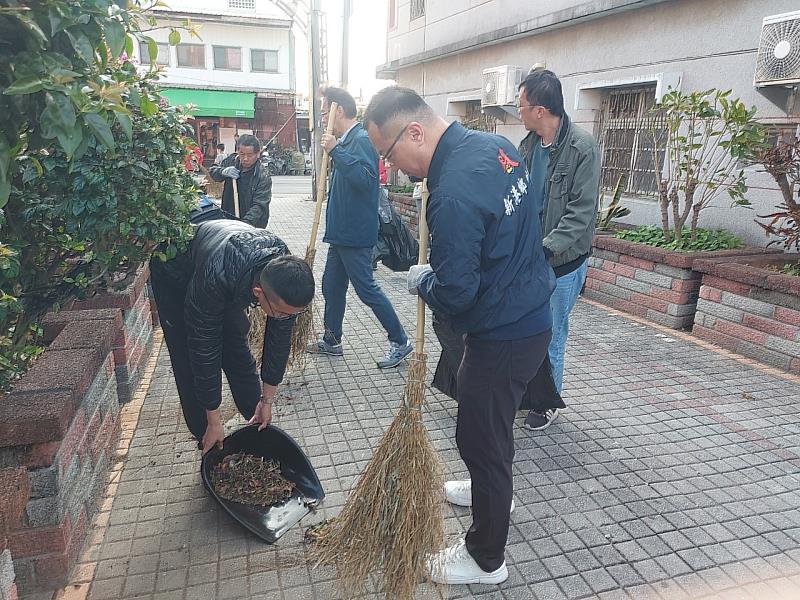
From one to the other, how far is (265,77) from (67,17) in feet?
105

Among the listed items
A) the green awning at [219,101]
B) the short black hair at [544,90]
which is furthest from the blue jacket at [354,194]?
the green awning at [219,101]

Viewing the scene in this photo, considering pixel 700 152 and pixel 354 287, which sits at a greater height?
pixel 700 152

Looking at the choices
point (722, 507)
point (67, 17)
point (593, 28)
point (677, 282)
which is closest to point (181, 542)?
point (67, 17)

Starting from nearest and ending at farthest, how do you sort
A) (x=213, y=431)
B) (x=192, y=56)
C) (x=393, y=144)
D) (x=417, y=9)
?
1. (x=393, y=144)
2. (x=213, y=431)
3. (x=417, y=9)
4. (x=192, y=56)

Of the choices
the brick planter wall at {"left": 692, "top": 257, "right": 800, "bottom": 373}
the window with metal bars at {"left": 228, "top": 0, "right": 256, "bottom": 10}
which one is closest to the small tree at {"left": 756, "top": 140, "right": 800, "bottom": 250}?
the brick planter wall at {"left": 692, "top": 257, "right": 800, "bottom": 373}

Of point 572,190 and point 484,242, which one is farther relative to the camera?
point 572,190

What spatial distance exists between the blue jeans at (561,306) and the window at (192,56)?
29888 millimetres

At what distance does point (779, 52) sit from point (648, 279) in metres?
2.15

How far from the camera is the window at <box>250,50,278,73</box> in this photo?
30156 mm

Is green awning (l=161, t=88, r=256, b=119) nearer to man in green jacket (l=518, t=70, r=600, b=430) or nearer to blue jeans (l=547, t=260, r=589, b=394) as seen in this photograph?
man in green jacket (l=518, t=70, r=600, b=430)

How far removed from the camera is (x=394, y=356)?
445 cm

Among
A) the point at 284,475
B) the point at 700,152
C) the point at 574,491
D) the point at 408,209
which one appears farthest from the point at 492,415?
the point at 408,209

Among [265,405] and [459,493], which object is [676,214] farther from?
[265,405]

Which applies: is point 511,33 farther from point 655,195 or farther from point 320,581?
point 320,581
